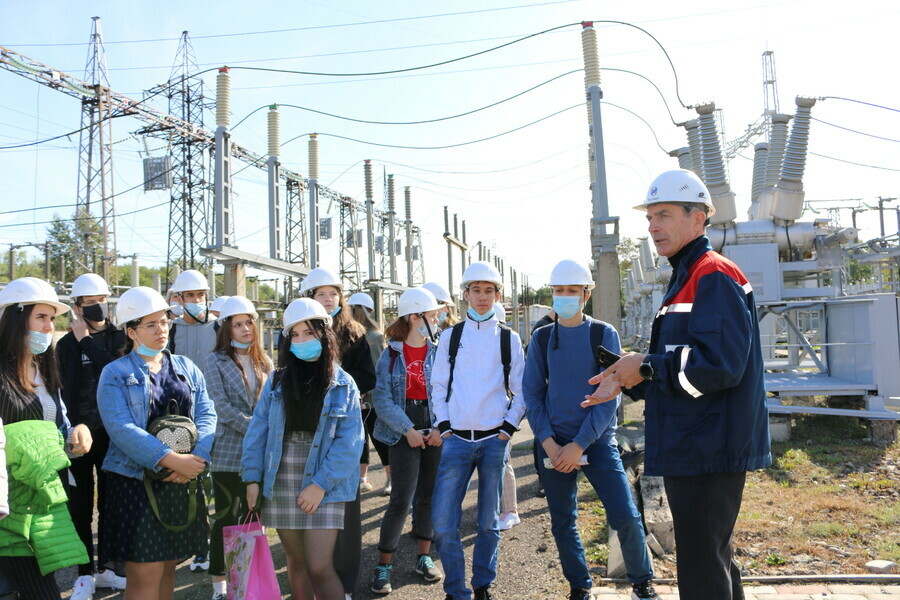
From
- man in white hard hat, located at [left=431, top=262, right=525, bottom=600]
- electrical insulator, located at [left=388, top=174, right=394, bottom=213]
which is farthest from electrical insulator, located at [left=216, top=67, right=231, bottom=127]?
electrical insulator, located at [left=388, top=174, right=394, bottom=213]

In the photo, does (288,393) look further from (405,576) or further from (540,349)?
(405,576)

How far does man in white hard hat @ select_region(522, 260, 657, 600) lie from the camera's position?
4.39m

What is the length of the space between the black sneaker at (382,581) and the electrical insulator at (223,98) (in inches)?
287

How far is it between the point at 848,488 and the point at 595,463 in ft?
15.7

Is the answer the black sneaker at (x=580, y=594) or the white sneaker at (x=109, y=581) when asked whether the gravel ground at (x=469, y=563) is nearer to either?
the white sneaker at (x=109, y=581)

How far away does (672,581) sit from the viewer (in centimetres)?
483

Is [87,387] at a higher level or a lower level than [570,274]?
lower

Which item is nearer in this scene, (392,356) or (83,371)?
(83,371)

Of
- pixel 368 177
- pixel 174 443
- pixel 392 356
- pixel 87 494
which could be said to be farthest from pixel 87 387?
pixel 368 177

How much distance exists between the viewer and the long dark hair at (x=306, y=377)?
4.11 m

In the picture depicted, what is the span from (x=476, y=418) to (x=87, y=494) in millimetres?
3068

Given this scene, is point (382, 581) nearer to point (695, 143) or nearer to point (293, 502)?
point (293, 502)

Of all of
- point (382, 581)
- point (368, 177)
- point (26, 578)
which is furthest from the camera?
point (368, 177)

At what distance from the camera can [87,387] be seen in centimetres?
532
